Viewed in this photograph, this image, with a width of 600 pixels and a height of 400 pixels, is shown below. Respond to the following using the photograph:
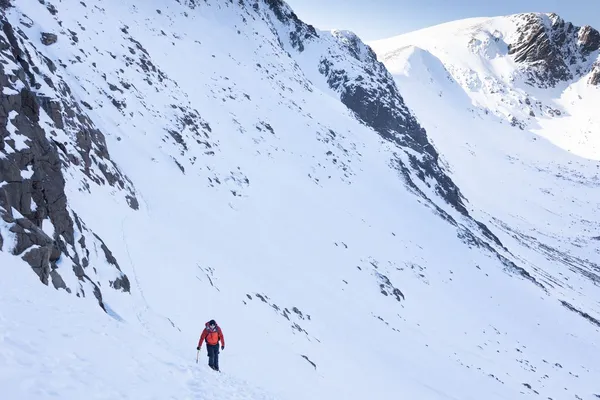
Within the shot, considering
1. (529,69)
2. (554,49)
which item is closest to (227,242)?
(529,69)

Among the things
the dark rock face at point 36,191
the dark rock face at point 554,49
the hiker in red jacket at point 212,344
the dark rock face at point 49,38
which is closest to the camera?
the dark rock face at point 36,191

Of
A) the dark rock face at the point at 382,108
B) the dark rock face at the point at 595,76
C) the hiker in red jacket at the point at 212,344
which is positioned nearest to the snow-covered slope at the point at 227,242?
the hiker in red jacket at the point at 212,344

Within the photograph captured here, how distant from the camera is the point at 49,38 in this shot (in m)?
25.7

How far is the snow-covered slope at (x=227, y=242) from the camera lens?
32.5 ft

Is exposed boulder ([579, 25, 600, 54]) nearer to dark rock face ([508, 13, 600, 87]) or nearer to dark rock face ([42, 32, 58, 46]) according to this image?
dark rock face ([508, 13, 600, 87])

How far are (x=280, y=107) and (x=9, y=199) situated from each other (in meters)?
40.8

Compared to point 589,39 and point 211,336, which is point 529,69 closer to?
point 589,39

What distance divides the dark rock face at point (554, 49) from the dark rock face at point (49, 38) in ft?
583

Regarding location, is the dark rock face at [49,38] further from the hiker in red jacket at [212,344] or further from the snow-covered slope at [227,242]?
the hiker in red jacket at [212,344]

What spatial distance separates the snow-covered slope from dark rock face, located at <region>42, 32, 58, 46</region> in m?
0.07

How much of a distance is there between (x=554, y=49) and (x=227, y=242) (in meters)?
187

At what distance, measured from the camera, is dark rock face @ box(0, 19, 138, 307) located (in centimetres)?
1025

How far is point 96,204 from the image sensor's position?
16.9 metres

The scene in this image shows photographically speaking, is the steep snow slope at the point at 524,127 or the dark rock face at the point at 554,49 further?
the dark rock face at the point at 554,49
